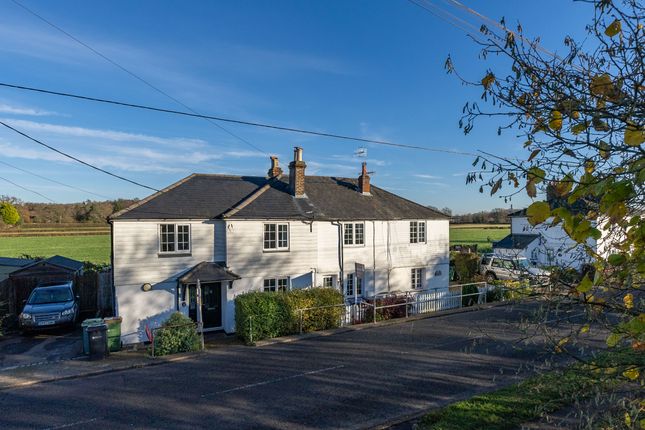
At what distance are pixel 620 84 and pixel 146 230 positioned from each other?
17.5 m

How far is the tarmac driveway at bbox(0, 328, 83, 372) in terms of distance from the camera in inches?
546

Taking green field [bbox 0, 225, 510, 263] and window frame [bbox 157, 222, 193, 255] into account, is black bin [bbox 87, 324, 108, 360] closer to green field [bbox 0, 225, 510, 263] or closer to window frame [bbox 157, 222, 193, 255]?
window frame [bbox 157, 222, 193, 255]

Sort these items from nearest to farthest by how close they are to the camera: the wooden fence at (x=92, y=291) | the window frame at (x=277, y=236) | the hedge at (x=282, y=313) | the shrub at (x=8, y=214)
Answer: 1. the hedge at (x=282, y=313)
2. the window frame at (x=277, y=236)
3. the wooden fence at (x=92, y=291)
4. the shrub at (x=8, y=214)

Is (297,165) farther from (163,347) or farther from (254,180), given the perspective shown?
(163,347)

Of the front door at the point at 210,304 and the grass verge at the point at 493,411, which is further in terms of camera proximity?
the front door at the point at 210,304

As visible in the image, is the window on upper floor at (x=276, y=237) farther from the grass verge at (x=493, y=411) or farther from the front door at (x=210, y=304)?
the grass verge at (x=493, y=411)

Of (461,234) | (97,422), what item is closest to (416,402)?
(97,422)

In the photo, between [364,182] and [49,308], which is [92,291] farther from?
[364,182]

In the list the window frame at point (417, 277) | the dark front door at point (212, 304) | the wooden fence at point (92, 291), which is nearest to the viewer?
the dark front door at point (212, 304)

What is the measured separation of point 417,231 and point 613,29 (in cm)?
2255

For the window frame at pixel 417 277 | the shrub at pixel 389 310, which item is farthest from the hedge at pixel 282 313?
the window frame at pixel 417 277

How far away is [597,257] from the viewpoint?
237 centimetres

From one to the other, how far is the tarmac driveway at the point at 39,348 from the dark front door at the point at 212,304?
5.08 metres

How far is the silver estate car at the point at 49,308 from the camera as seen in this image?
1675 cm
